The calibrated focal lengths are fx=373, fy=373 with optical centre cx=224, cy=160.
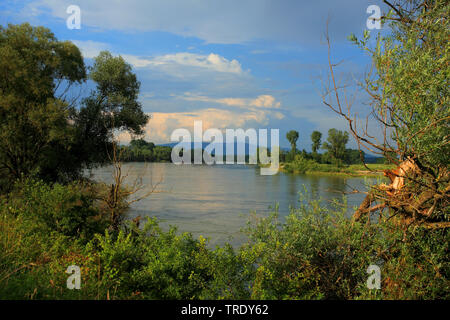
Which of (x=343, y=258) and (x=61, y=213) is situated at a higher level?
(x=61, y=213)

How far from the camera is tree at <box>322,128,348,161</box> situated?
4494cm

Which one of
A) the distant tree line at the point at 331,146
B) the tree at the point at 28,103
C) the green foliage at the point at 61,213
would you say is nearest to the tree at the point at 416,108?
the green foliage at the point at 61,213

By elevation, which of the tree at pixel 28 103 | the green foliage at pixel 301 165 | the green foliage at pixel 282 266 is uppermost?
the tree at pixel 28 103

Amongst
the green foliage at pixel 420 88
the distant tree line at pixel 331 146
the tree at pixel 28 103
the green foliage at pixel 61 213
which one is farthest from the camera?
the distant tree line at pixel 331 146

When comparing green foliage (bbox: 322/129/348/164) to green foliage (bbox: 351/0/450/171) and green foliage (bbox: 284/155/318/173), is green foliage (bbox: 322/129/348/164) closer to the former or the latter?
green foliage (bbox: 284/155/318/173)

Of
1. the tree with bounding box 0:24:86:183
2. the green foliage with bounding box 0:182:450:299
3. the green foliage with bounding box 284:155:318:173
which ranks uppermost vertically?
the tree with bounding box 0:24:86:183

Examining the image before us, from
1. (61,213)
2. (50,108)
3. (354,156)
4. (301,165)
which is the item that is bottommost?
(61,213)

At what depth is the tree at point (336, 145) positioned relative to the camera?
147ft

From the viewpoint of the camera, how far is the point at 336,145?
4575 centimetres

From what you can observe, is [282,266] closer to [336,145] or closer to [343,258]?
[343,258]

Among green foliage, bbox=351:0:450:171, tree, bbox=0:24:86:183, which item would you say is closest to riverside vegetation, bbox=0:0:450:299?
green foliage, bbox=351:0:450:171

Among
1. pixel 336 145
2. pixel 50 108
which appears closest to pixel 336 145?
pixel 336 145

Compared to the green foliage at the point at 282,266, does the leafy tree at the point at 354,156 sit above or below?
above

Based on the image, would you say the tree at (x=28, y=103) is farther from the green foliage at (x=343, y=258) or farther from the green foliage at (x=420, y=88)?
the green foliage at (x=420, y=88)
